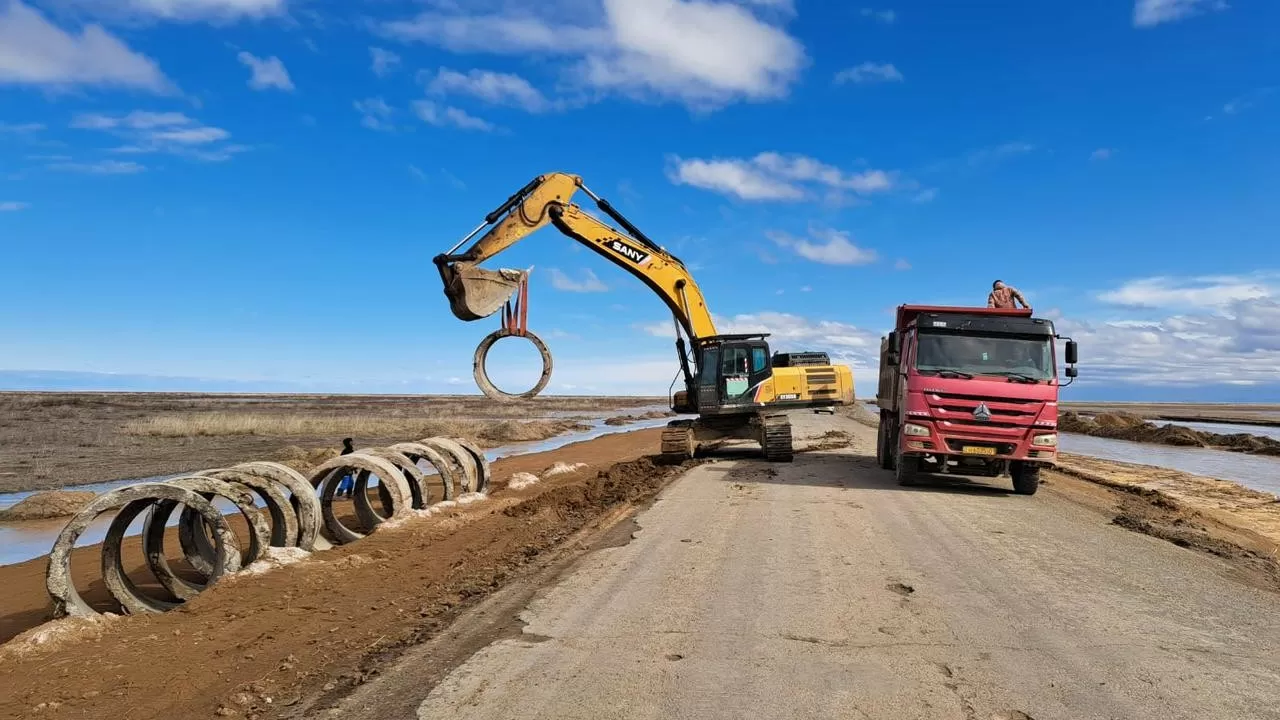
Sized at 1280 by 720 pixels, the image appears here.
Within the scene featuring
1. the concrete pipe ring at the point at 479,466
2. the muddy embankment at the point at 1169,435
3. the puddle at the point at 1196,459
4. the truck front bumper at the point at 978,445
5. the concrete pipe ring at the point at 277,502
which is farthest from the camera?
the muddy embankment at the point at 1169,435

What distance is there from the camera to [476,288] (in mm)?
14961

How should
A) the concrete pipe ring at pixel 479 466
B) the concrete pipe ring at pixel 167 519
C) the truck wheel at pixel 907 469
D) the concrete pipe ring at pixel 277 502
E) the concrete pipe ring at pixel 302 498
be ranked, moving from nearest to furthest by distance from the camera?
the concrete pipe ring at pixel 167 519, the concrete pipe ring at pixel 277 502, the concrete pipe ring at pixel 302 498, the truck wheel at pixel 907 469, the concrete pipe ring at pixel 479 466

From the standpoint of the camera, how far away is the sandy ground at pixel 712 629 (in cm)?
489

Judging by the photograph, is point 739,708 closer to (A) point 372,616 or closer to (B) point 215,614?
(A) point 372,616

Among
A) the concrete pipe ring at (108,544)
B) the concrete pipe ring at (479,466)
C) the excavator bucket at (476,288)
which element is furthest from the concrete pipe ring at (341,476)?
the excavator bucket at (476,288)

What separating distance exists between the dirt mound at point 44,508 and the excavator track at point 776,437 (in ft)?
44.0

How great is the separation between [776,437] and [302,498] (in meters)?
10.9

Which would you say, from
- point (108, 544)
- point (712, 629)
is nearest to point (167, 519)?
point (108, 544)

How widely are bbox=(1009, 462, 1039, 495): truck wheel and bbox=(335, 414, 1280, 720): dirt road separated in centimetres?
345

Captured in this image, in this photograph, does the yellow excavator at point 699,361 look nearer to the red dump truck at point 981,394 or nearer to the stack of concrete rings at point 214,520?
the red dump truck at point 981,394

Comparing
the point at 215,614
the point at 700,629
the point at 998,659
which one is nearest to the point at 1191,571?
the point at 998,659

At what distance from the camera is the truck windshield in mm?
13742

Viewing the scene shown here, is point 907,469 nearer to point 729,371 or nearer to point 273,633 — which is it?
point 729,371

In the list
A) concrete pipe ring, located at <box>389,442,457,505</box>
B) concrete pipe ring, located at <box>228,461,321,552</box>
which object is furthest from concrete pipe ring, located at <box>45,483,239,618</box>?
concrete pipe ring, located at <box>389,442,457,505</box>
